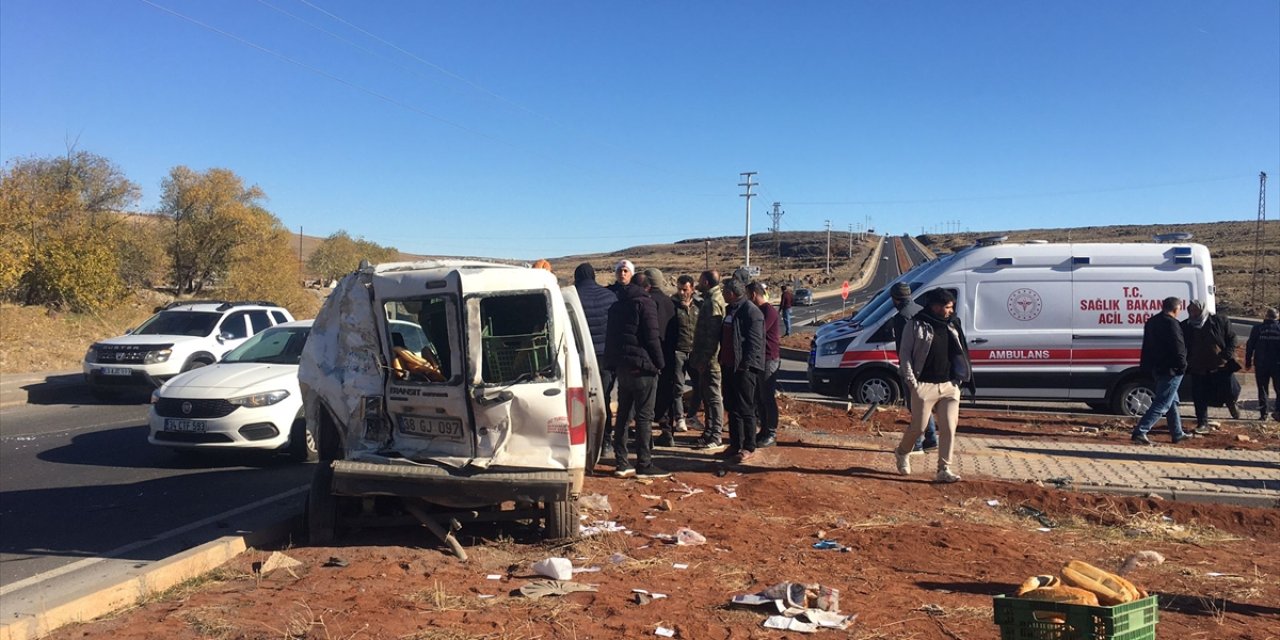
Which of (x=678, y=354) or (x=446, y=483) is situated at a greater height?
(x=678, y=354)

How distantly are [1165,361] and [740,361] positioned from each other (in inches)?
201

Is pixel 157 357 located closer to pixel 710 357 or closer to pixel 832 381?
pixel 710 357

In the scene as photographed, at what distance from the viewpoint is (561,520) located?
6.09 meters

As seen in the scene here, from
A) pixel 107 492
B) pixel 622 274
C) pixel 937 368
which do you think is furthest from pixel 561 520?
pixel 107 492

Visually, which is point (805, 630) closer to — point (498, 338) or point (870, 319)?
point (498, 338)

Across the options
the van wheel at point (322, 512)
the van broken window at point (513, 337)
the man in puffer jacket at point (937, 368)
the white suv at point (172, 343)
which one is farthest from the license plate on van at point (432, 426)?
the white suv at point (172, 343)

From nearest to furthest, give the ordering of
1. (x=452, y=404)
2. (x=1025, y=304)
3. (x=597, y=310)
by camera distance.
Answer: (x=452, y=404) < (x=597, y=310) < (x=1025, y=304)

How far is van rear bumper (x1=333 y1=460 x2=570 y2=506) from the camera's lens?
5758mm

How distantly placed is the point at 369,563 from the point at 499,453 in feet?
3.39

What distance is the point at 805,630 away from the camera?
14.6 ft

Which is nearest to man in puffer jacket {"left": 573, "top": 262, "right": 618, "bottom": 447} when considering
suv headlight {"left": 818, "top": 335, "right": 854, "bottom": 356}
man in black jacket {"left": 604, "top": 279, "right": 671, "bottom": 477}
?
man in black jacket {"left": 604, "top": 279, "right": 671, "bottom": 477}

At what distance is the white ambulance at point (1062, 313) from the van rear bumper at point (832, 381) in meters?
0.34

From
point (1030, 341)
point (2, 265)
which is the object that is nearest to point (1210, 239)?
point (1030, 341)

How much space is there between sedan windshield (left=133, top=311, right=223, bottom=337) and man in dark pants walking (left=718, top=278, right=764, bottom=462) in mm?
10429
